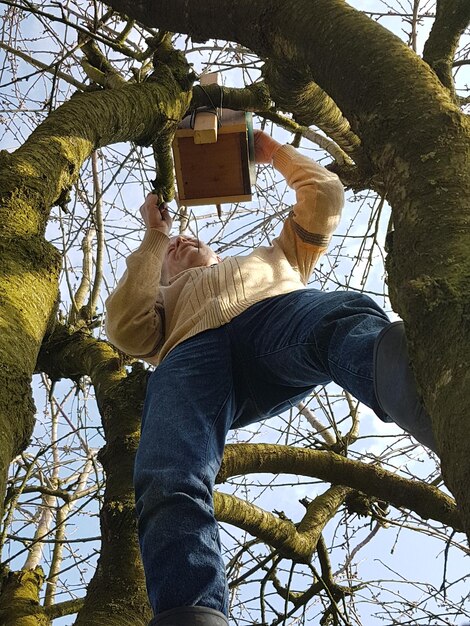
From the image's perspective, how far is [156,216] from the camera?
2281mm

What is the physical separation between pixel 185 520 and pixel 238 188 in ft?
5.32

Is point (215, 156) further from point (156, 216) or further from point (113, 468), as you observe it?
point (113, 468)

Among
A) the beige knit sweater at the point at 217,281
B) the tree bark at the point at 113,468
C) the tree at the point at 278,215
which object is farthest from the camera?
the beige knit sweater at the point at 217,281

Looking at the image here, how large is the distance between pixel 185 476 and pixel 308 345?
0.40 metres

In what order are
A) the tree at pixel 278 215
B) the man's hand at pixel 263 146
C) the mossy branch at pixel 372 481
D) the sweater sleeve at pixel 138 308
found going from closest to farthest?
the tree at pixel 278 215 < the sweater sleeve at pixel 138 308 < the mossy branch at pixel 372 481 < the man's hand at pixel 263 146

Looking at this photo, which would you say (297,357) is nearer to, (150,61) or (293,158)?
(293,158)

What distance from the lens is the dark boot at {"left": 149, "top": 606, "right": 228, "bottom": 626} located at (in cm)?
122

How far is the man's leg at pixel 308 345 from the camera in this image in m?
1.32

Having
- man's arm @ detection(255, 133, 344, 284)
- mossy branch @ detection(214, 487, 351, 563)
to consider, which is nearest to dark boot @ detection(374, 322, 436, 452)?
man's arm @ detection(255, 133, 344, 284)

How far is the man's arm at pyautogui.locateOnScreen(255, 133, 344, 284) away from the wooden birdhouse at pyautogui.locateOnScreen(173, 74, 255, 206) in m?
0.30

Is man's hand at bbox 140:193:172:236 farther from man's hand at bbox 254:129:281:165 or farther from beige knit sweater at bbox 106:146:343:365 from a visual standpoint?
man's hand at bbox 254:129:281:165

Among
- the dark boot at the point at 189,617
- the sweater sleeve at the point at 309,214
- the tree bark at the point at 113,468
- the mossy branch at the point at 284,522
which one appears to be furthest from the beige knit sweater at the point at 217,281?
the dark boot at the point at 189,617

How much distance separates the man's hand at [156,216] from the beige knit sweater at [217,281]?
0.06 m

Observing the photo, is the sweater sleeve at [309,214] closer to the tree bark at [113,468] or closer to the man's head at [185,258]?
the man's head at [185,258]
